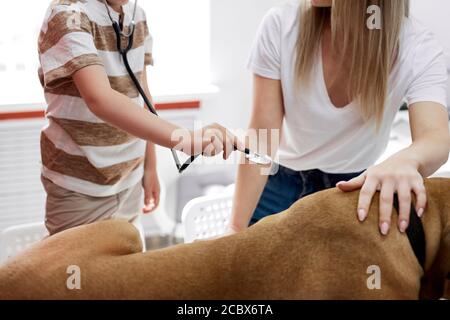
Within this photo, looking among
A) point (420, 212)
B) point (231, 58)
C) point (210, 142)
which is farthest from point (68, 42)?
point (231, 58)

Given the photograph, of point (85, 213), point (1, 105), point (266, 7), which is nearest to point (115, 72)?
point (85, 213)

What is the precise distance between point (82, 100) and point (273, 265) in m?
0.33

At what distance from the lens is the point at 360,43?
0.75 metres

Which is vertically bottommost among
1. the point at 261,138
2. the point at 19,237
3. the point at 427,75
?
the point at 19,237

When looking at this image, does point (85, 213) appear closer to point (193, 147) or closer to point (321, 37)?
point (193, 147)

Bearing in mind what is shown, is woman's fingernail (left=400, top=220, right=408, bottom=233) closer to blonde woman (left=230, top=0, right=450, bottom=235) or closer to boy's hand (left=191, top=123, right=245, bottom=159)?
blonde woman (left=230, top=0, right=450, bottom=235)

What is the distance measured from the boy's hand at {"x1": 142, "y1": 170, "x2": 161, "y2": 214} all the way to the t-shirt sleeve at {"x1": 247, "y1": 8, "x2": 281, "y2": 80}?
24 centimetres

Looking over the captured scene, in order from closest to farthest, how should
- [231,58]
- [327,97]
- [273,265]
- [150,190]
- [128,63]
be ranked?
[273,265], [128,63], [327,97], [150,190], [231,58]

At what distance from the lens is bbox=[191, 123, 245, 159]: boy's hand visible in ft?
1.98

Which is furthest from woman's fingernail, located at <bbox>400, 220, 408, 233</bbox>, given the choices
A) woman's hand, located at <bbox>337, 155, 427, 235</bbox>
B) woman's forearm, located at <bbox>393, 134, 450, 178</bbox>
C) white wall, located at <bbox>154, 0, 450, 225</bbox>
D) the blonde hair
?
white wall, located at <bbox>154, 0, 450, 225</bbox>

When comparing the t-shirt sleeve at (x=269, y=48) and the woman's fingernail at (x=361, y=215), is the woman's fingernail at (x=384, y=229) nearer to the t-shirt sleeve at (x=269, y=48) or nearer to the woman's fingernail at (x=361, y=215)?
the woman's fingernail at (x=361, y=215)

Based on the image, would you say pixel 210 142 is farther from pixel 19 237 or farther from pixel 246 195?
pixel 19 237

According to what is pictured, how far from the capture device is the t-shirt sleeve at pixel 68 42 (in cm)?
64
